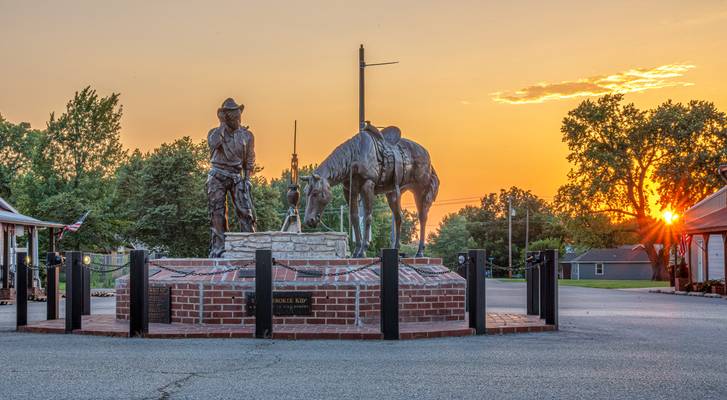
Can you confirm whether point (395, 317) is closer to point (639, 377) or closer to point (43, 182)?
point (639, 377)

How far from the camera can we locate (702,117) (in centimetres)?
5262

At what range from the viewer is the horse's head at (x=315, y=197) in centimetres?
1426

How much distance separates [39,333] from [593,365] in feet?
25.4

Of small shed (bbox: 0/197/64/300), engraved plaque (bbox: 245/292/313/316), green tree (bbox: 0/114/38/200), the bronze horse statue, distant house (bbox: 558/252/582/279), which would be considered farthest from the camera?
distant house (bbox: 558/252/582/279)

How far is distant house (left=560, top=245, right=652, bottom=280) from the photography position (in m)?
88.9

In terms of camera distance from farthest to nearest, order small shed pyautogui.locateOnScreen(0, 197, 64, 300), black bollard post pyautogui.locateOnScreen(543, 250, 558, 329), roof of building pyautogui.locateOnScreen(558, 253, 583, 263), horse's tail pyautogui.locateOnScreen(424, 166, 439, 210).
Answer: roof of building pyautogui.locateOnScreen(558, 253, 583, 263) < small shed pyautogui.locateOnScreen(0, 197, 64, 300) < horse's tail pyautogui.locateOnScreen(424, 166, 439, 210) < black bollard post pyautogui.locateOnScreen(543, 250, 558, 329)

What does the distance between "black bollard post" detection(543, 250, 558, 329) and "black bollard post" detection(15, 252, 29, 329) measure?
7.79 metres

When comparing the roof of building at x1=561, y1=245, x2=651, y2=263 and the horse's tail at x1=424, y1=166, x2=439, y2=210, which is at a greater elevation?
the horse's tail at x1=424, y1=166, x2=439, y2=210

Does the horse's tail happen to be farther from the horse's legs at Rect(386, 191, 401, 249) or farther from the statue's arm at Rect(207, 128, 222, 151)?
the statue's arm at Rect(207, 128, 222, 151)

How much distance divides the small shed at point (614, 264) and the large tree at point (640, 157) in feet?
110

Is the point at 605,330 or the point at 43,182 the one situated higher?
the point at 43,182

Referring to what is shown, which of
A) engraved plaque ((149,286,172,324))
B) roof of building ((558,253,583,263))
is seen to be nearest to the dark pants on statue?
engraved plaque ((149,286,172,324))

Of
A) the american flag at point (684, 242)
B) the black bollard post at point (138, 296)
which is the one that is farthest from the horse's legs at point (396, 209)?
the american flag at point (684, 242)

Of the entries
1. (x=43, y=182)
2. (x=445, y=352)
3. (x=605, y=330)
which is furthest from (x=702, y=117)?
(x=445, y=352)
